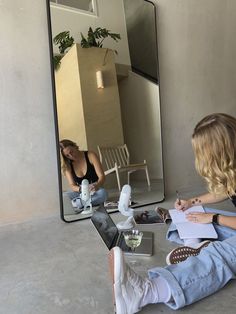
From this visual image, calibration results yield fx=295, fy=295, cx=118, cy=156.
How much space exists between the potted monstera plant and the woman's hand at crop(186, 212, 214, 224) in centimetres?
102

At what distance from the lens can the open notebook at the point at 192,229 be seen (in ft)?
3.98

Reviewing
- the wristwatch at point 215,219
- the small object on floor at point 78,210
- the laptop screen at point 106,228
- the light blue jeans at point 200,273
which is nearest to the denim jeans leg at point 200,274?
the light blue jeans at point 200,273

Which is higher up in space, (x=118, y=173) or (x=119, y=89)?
(x=119, y=89)

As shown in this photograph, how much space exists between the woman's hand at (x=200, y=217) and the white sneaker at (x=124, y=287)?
511 mm

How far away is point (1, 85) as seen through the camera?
1524mm

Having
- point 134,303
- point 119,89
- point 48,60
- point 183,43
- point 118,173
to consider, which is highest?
point 183,43

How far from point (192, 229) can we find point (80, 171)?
28.2 inches

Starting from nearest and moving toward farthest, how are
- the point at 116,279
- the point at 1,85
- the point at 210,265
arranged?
the point at 116,279
the point at 210,265
the point at 1,85

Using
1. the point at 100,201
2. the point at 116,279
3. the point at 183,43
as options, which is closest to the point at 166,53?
the point at 183,43

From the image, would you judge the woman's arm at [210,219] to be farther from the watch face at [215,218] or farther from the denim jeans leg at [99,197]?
the denim jeans leg at [99,197]

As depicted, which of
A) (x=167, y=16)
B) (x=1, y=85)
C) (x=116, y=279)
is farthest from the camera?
(x=167, y=16)

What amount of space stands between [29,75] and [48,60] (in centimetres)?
13

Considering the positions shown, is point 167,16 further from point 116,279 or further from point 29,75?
point 116,279

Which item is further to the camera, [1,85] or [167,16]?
[167,16]
